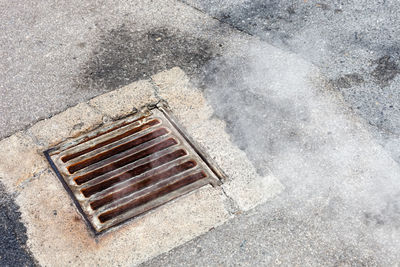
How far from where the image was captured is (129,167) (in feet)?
9.08

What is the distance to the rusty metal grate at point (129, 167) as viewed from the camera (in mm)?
2611

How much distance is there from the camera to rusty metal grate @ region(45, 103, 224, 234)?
2611mm

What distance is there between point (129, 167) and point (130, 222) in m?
0.40

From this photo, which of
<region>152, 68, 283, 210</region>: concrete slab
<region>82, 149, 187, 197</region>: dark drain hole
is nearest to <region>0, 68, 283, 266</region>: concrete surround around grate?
<region>152, 68, 283, 210</region>: concrete slab

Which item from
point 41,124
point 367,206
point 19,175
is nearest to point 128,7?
point 41,124

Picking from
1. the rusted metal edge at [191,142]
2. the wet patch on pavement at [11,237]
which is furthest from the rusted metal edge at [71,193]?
the rusted metal edge at [191,142]

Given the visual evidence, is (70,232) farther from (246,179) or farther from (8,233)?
(246,179)

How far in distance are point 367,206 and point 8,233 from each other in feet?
6.99

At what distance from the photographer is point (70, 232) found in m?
2.50

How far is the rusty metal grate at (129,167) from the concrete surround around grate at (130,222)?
0.21 ft

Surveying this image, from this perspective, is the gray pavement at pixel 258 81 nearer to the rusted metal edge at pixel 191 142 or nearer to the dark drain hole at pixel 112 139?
the rusted metal edge at pixel 191 142

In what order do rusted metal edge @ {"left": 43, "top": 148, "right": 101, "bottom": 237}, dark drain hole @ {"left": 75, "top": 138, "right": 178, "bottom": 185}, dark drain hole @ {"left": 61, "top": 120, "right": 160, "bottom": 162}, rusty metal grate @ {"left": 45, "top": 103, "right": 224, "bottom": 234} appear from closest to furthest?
rusted metal edge @ {"left": 43, "top": 148, "right": 101, "bottom": 237}
rusty metal grate @ {"left": 45, "top": 103, "right": 224, "bottom": 234}
dark drain hole @ {"left": 75, "top": 138, "right": 178, "bottom": 185}
dark drain hole @ {"left": 61, "top": 120, "right": 160, "bottom": 162}

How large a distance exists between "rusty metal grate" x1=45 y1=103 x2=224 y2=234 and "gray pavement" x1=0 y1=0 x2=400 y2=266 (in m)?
0.35

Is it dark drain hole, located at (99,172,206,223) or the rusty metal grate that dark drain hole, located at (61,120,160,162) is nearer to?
the rusty metal grate
